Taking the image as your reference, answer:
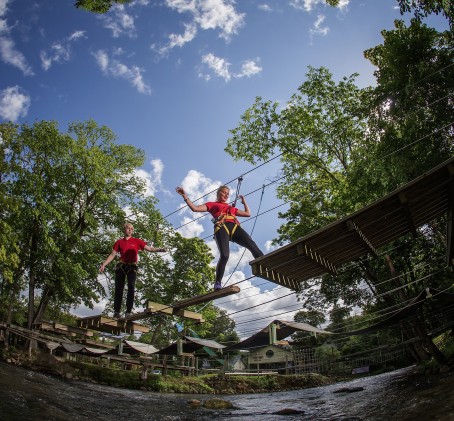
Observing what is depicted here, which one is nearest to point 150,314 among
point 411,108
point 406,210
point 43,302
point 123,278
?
point 123,278

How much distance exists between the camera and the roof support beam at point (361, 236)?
208 inches

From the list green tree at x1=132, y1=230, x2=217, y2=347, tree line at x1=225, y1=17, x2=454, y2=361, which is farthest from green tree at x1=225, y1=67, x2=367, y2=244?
green tree at x1=132, y1=230, x2=217, y2=347

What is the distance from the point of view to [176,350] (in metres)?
18.4

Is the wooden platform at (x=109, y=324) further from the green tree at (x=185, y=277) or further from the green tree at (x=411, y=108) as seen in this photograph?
the green tree at (x=185, y=277)

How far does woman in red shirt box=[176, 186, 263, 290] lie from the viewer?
227 inches

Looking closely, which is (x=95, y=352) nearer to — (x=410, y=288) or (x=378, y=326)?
(x=378, y=326)

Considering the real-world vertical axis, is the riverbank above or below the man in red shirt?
below

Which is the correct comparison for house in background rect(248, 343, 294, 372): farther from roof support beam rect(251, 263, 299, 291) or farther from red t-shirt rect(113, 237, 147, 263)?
red t-shirt rect(113, 237, 147, 263)

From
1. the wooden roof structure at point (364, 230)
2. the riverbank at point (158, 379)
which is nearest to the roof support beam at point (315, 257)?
the wooden roof structure at point (364, 230)

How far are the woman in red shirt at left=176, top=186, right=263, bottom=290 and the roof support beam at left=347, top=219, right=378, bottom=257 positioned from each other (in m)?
1.56

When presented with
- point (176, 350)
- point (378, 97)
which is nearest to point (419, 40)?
point (378, 97)

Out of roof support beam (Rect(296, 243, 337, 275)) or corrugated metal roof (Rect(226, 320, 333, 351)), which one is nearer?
roof support beam (Rect(296, 243, 337, 275))

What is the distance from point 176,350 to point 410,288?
12528mm

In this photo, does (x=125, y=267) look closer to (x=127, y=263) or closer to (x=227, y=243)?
(x=127, y=263)
